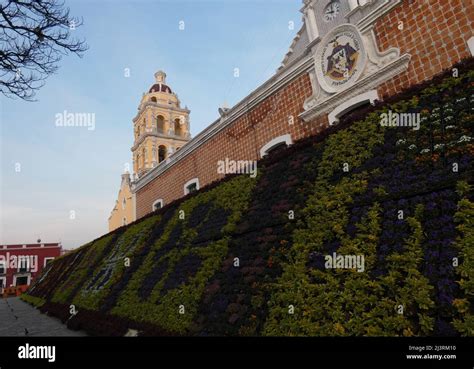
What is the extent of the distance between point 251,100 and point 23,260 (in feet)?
155

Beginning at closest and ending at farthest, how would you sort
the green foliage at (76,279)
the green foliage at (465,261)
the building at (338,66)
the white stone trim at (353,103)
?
the green foliage at (465,261) < the building at (338,66) < the white stone trim at (353,103) < the green foliage at (76,279)

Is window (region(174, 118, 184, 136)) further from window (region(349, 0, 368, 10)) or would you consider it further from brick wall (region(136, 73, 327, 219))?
window (region(349, 0, 368, 10))

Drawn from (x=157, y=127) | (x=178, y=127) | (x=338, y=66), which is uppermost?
(x=178, y=127)

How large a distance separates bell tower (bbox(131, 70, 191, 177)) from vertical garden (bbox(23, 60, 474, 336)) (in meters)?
22.6

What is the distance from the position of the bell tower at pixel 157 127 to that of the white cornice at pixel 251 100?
1101 centimetres

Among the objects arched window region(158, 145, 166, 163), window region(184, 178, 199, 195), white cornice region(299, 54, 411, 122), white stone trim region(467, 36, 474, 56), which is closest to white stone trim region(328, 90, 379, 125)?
white cornice region(299, 54, 411, 122)

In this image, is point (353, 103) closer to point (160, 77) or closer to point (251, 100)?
point (251, 100)

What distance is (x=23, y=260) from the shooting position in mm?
47062

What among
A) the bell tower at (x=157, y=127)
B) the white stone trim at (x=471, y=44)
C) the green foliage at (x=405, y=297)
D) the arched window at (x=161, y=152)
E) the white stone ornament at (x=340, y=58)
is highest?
the bell tower at (x=157, y=127)

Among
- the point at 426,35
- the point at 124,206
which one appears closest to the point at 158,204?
the point at 124,206

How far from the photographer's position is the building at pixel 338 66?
8445 mm

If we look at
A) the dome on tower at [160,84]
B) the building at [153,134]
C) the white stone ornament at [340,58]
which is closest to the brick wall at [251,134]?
the white stone ornament at [340,58]

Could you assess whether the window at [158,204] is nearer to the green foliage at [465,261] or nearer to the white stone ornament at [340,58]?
the white stone ornament at [340,58]

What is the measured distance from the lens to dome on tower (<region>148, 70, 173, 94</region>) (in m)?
35.1
